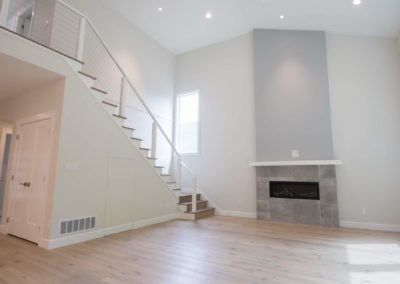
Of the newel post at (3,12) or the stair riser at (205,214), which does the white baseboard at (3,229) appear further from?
the stair riser at (205,214)

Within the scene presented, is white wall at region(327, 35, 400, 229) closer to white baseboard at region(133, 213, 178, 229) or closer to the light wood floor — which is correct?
the light wood floor

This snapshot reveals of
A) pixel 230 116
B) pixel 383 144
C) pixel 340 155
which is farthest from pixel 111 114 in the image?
pixel 383 144

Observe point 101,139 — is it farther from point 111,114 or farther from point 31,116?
point 31,116

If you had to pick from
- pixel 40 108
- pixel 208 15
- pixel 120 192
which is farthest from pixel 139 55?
pixel 120 192

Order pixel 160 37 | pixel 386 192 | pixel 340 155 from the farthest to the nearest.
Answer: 1. pixel 160 37
2. pixel 340 155
3. pixel 386 192

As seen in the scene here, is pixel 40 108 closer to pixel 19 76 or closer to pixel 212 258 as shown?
pixel 19 76

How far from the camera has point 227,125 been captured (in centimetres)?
701

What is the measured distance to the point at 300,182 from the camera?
5.78m

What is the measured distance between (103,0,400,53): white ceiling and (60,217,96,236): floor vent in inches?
211

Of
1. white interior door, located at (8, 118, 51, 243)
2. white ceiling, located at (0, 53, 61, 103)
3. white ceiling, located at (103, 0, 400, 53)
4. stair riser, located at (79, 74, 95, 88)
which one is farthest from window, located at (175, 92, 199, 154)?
white ceiling, located at (0, 53, 61, 103)

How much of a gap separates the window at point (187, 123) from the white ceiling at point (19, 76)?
4428 millimetres

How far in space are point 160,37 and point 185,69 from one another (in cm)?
131

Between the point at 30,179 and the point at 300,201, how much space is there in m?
5.70

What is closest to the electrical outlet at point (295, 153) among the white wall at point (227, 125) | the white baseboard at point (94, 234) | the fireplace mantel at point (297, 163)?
the fireplace mantel at point (297, 163)
